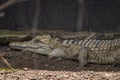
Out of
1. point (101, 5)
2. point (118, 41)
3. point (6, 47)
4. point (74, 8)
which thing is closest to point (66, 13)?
point (74, 8)

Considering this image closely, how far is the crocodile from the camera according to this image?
15.1 feet

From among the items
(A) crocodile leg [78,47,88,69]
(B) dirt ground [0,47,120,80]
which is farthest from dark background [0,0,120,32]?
(B) dirt ground [0,47,120,80]

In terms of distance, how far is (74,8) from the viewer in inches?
183

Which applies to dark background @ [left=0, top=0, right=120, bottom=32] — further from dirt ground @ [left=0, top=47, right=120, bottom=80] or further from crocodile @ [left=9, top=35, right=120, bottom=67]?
dirt ground @ [left=0, top=47, right=120, bottom=80]

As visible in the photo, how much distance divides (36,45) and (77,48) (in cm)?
63

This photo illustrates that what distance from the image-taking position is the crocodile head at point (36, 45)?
5055 mm

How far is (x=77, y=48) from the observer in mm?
4910

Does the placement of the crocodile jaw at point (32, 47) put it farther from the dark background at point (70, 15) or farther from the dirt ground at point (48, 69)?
the dark background at point (70, 15)

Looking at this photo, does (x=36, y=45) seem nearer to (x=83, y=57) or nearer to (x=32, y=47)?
(x=32, y=47)

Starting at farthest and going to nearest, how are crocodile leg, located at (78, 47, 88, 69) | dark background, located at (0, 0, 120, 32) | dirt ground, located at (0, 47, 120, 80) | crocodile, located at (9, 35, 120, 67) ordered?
1. dark background, located at (0, 0, 120, 32)
2. crocodile, located at (9, 35, 120, 67)
3. crocodile leg, located at (78, 47, 88, 69)
4. dirt ground, located at (0, 47, 120, 80)

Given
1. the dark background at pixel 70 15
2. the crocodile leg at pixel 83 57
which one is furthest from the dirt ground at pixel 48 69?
the dark background at pixel 70 15

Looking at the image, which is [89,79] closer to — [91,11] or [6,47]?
[91,11]

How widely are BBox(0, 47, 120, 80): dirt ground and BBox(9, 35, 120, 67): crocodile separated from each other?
106 mm

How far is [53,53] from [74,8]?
768mm
